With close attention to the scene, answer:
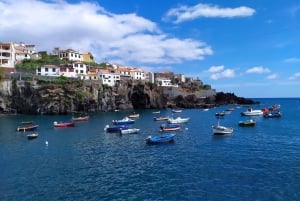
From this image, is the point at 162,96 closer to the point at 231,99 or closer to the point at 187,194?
the point at 231,99

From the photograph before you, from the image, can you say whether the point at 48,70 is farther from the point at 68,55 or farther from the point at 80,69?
the point at 68,55

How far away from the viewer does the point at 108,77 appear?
134 meters

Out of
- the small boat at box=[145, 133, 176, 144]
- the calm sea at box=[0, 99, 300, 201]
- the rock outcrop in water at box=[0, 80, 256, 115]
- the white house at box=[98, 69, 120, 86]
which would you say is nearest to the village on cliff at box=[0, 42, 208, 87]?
the white house at box=[98, 69, 120, 86]

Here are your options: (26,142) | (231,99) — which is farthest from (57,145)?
(231,99)

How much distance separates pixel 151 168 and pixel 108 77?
10072cm

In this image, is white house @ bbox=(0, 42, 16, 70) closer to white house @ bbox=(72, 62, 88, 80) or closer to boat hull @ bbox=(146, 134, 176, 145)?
white house @ bbox=(72, 62, 88, 80)

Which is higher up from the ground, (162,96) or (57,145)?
(162,96)

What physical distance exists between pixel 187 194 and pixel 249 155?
18568 mm

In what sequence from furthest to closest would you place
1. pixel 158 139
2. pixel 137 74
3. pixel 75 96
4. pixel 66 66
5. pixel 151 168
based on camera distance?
pixel 137 74 → pixel 66 66 → pixel 75 96 → pixel 158 139 → pixel 151 168

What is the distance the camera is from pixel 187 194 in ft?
91.3

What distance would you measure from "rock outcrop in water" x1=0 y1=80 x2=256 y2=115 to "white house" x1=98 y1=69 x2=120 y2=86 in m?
3.05

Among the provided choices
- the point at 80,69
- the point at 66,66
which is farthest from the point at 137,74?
the point at 66,66

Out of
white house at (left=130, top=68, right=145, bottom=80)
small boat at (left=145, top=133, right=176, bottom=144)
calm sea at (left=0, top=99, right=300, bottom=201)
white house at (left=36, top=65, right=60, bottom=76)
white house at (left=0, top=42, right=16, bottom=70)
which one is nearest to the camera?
calm sea at (left=0, top=99, right=300, bottom=201)

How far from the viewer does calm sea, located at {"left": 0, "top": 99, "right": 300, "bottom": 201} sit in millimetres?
28344
